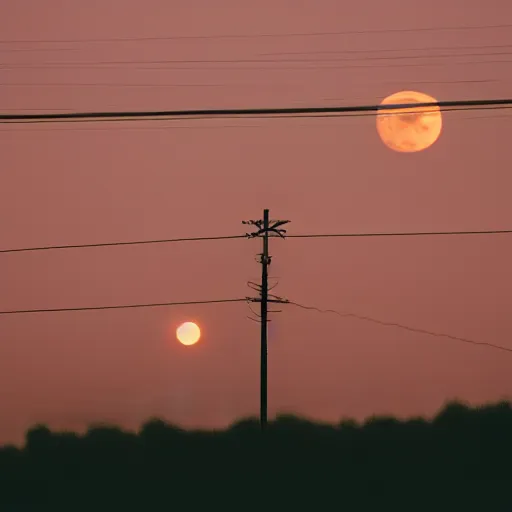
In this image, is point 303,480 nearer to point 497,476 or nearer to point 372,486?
point 372,486

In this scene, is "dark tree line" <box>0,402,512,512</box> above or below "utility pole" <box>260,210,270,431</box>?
below

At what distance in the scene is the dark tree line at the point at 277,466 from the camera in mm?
25703

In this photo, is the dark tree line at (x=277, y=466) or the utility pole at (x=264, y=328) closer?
the dark tree line at (x=277, y=466)

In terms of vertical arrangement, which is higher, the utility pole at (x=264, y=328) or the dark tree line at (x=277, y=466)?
the utility pole at (x=264, y=328)

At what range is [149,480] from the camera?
28.0m

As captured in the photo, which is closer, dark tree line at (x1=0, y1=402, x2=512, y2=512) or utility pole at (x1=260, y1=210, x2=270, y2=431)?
dark tree line at (x1=0, y1=402, x2=512, y2=512)

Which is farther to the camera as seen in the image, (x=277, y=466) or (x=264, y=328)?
(x=264, y=328)

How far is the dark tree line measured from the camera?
1012 inches

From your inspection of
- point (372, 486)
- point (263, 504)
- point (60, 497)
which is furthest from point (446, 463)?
point (60, 497)

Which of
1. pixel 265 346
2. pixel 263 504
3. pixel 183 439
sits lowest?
pixel 263 504

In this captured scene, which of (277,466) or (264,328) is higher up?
(264,328)

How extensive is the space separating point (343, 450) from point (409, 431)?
3880mm

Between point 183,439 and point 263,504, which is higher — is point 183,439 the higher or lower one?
the higher one

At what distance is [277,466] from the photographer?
27.1 m
